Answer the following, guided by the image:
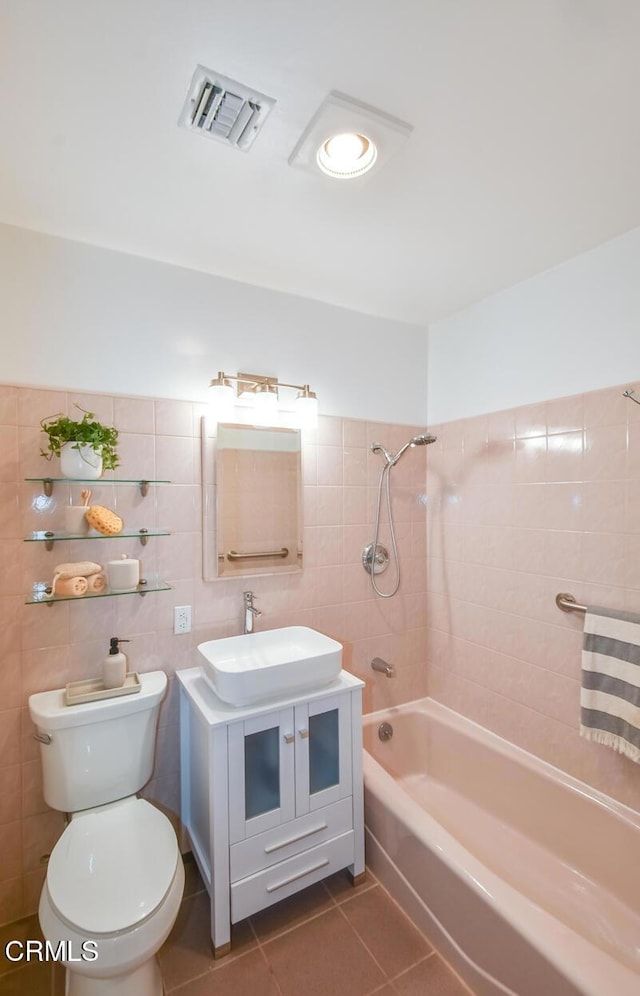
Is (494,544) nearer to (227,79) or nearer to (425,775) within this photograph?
(425,775)

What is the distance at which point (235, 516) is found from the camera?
76.3 inches

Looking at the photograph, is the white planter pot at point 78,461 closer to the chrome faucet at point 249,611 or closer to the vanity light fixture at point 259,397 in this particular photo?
the vanity light fixture at point 259,397

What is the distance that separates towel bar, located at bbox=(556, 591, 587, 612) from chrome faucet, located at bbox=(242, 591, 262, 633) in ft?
4.17

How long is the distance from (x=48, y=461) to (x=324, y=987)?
1931 mm

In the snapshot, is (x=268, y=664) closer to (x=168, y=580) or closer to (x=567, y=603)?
(x=168, y=580)

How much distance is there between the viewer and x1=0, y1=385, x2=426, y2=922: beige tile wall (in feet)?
5.03

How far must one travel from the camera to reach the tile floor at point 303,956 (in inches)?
53.2

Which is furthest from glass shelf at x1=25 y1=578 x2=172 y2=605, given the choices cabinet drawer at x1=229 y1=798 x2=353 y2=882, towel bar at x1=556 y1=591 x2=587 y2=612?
towel bar at x1=556 y1=591 x2=587 y2=612

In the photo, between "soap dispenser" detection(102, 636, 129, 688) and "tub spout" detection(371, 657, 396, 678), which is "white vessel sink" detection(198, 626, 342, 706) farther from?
"tub spout" detection(371, 657, 396, 678)

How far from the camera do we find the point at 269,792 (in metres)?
1.55

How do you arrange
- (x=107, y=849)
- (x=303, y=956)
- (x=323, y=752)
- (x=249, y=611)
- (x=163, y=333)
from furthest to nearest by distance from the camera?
(x=249, y=611)
(x=163, y=333)
(x=323, y=752)
(x=303, y=956)
(x=107, y=849)

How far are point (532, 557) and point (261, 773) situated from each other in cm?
141

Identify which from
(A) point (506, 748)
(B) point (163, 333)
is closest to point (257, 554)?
(B) point (163, 333)

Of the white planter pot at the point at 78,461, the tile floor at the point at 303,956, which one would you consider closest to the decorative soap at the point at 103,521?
the white planter pot at the point at 78,461
